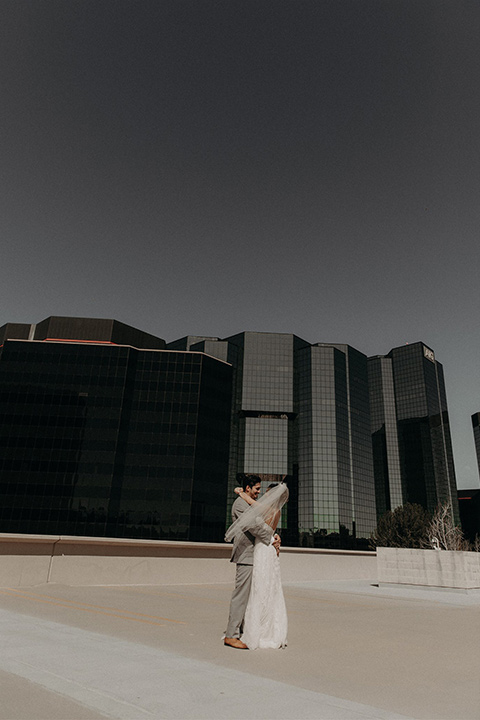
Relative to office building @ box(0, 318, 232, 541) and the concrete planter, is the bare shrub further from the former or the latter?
the concrete planter

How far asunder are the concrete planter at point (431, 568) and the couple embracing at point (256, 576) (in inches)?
631

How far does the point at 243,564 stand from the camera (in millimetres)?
7035

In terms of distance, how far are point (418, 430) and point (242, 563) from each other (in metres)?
178

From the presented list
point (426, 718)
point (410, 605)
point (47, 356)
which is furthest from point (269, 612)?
point (47, 356)

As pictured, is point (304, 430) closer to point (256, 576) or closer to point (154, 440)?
point (154, 440)

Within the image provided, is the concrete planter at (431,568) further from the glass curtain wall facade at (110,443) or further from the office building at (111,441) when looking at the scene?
the glass curtain wall facade at (110,443)

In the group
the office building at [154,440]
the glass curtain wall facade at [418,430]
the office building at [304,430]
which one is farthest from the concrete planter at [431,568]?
the glass curtain wall facade at [418,430]

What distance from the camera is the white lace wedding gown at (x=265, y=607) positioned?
6.45 meters

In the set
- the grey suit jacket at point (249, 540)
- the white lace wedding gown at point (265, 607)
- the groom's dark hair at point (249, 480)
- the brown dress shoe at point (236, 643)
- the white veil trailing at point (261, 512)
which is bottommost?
the brown dress shoe at point (236, 643)

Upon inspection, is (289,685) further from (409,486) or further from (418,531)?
(409,486)

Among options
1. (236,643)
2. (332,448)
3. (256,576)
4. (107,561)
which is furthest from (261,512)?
(332,448)

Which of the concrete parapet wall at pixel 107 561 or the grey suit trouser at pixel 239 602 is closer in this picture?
the grey suit trouser at pixel 239 602

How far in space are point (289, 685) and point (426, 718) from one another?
4.30 ft

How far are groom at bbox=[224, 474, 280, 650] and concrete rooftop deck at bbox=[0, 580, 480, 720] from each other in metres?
0.28
